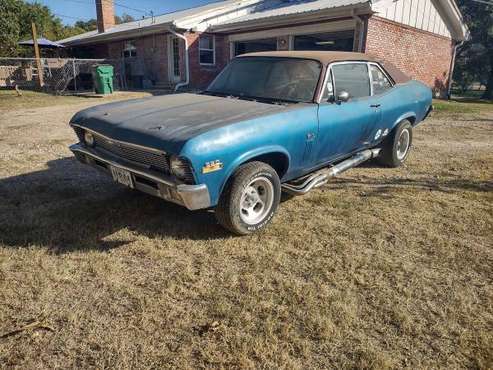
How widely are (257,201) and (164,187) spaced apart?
0.97 m

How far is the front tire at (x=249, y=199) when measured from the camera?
3283mm

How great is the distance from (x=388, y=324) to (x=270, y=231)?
1.50 m

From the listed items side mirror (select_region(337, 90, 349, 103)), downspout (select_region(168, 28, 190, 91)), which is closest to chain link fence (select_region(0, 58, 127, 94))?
downspout (select_region(168, 28, 190, 91))

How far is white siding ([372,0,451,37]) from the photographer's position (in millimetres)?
13352

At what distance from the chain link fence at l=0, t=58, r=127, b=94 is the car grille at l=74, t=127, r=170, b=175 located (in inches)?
568

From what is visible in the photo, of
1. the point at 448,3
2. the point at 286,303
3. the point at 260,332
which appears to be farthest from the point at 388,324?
the point at 448,3

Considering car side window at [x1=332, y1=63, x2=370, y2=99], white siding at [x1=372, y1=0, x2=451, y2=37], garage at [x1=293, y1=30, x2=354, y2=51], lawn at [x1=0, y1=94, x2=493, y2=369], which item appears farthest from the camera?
garage at [x1=293, y1=30, x2=354, y2=51]

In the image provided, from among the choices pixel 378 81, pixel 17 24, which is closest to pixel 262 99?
pixel 378 81

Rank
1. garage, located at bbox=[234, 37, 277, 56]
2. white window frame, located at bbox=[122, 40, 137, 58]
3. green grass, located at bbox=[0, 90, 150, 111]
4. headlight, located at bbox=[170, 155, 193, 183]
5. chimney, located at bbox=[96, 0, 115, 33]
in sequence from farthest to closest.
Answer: chimney, located at bbox=[96, 0, 115, 33]
white window frame, located at bbox=[122, 40, 137, 58]
garage, located at bbox=[234, 37, 277, 56]
green grass, located at bbox=[0, 90, 150, 111]
headlight, located at bbox=[170, 155, 193, 183]

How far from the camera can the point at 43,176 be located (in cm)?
517

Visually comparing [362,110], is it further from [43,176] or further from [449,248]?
[43,176]

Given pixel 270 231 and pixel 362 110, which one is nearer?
pixel 270 231

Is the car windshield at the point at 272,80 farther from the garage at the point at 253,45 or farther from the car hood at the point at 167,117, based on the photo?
the garage at the point at 253,45

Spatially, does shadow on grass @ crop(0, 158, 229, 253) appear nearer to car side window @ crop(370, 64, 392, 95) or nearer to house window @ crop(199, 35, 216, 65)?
car side window @ crop(370, 64, 392, 95)
